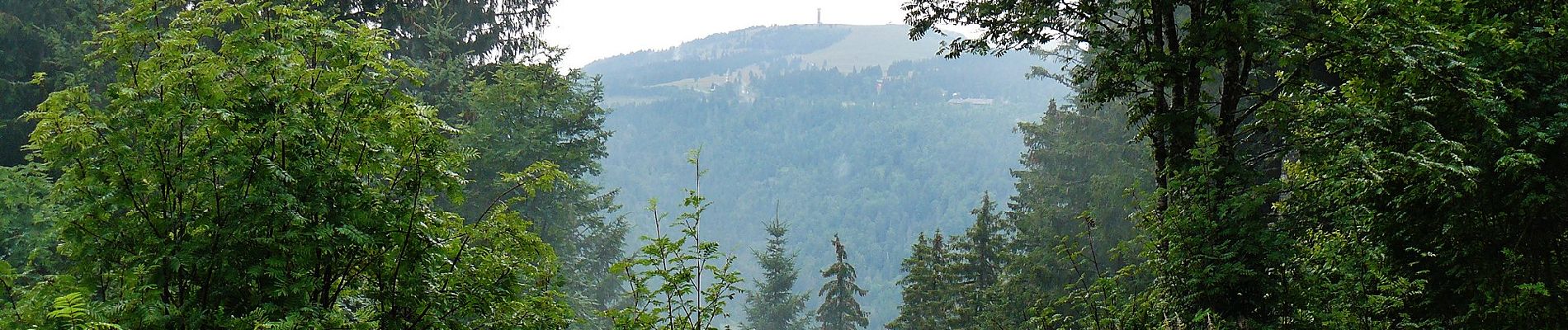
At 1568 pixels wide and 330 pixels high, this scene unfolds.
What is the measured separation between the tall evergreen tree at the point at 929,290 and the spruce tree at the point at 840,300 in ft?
24.8

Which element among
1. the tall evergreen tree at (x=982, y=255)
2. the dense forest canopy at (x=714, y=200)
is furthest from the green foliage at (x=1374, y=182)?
the tall evergreen tree at (x=982, y=255)

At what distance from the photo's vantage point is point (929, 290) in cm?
2558

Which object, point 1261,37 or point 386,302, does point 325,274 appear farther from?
point 1261,37

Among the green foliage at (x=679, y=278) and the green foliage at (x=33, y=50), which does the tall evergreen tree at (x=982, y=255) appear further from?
the green foliage at (x=33, y=50)

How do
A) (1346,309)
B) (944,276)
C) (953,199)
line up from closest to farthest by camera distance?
(1346,309) → (944,276) → (953,199)

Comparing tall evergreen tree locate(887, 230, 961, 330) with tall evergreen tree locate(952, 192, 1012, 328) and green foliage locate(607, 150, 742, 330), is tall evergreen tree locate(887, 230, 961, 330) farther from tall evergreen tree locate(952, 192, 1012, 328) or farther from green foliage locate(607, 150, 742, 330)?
green foliage locate(607, 150, 742, 330)

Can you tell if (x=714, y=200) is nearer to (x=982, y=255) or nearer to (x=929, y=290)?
(x=929, y=290)

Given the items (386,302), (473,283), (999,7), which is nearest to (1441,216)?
(999,7)

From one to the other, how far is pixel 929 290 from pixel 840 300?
12205 millimetres

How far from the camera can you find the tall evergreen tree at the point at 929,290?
25.2 m

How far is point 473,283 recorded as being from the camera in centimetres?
527

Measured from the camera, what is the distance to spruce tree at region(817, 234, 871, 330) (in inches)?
1435

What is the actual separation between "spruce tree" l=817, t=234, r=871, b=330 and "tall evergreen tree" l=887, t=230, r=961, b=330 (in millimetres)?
7565

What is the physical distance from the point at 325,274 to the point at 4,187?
10471 millimetres
